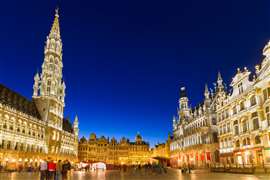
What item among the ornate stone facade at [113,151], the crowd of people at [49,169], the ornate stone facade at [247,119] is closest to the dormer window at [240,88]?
the ornate stone facade at [247,119]

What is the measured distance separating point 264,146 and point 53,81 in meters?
71.0

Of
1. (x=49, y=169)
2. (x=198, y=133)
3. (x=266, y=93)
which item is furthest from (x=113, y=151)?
(x=49, y=169)

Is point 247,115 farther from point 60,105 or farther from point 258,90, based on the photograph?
point 60,105

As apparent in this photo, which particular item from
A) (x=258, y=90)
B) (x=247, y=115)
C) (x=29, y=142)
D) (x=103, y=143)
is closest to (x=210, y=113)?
(x=247, y=115)

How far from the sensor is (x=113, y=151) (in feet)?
522

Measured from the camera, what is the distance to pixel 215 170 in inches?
1884

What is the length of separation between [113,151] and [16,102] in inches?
3658

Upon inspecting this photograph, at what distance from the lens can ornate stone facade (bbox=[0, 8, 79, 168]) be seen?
→ 63.4 meters

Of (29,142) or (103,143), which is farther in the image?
(103,143)

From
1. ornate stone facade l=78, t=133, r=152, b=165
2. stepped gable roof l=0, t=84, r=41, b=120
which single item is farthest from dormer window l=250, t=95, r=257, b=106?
ornate stone facade l=78, t=133, r=152, b=165

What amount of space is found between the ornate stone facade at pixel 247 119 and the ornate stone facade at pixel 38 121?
5099cm

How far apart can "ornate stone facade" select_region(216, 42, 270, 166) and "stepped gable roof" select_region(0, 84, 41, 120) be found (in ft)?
175

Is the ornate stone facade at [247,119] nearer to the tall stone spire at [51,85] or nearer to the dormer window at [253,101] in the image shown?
the dormer window at [253,101]

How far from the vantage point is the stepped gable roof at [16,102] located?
68106 mm
